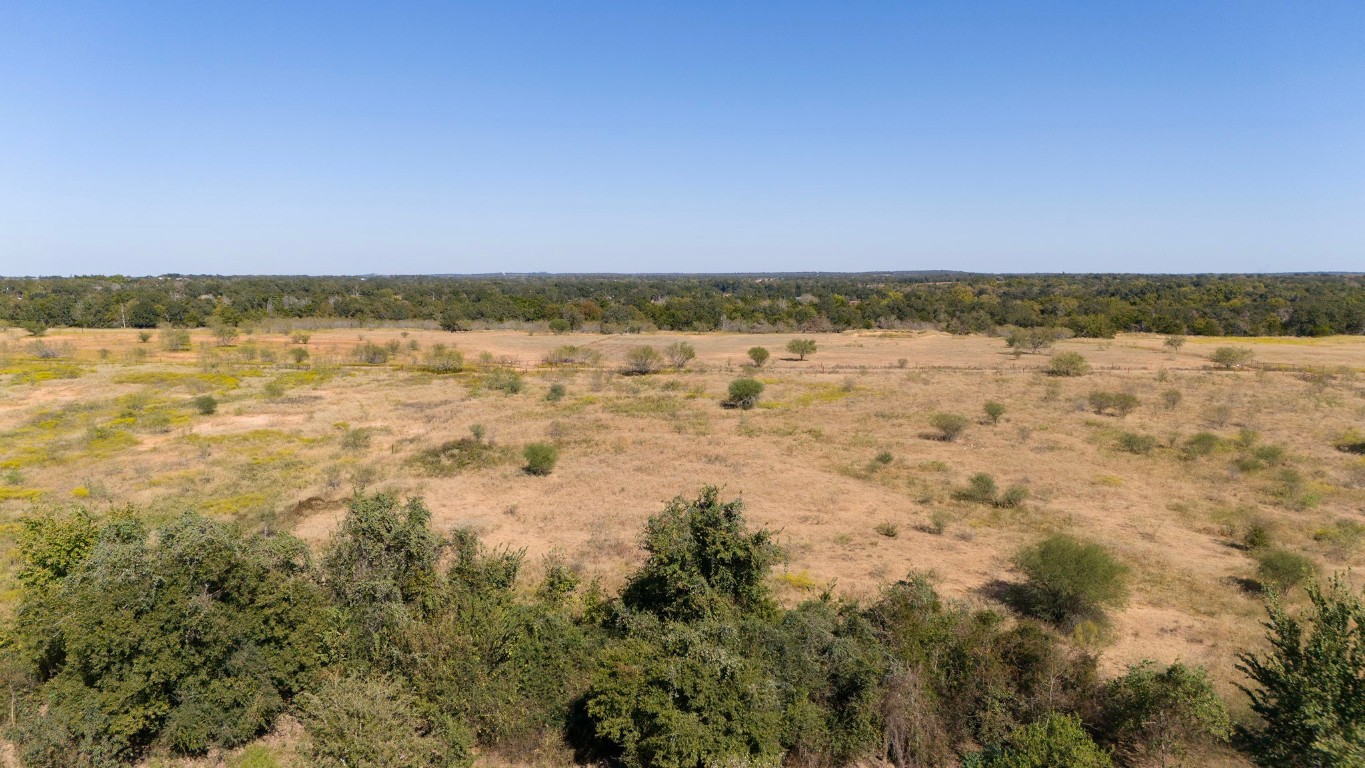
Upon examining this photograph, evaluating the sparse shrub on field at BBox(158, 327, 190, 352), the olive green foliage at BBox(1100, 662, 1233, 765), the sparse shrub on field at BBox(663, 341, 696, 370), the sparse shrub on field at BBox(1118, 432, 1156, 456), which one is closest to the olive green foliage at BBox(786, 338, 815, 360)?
the sparse shrub on field at BBox(663, 341, 696, 370)

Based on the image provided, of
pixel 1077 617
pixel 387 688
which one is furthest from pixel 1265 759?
pixel 387 688

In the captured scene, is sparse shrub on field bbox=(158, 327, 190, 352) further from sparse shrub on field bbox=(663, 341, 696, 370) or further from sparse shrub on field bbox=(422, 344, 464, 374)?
sparse shrub on field bbox=(663, 341, 696, 370)

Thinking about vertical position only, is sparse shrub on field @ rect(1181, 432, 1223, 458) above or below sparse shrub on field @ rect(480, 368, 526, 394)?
below

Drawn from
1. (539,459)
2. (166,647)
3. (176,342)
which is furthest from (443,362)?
(166,647)

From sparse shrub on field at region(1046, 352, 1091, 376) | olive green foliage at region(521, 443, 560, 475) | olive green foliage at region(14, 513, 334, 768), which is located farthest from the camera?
sparse shrub on field at region(1046, 352, 1091, 376)

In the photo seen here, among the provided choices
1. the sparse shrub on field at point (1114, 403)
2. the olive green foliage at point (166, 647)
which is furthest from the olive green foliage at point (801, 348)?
the olive green foliage at point (166, 647)

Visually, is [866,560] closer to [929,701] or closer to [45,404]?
[929,701]

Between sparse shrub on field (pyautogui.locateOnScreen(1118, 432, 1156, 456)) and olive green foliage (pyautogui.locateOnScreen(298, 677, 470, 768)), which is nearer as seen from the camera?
olive green foliage (pyautogui.locateOnScreen(298, 677, 470, 768))
